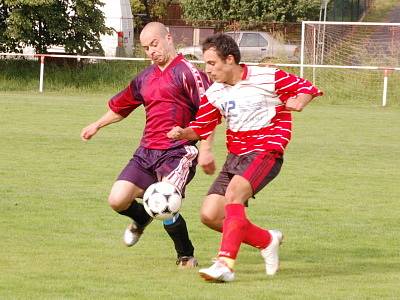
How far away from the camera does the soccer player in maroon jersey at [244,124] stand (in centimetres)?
711

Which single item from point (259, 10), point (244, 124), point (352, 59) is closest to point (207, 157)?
point (244, 124)

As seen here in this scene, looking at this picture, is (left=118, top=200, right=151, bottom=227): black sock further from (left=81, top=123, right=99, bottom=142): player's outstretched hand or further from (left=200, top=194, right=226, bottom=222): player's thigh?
(left=200, top=194, right=226, bottom=222): player's thigh

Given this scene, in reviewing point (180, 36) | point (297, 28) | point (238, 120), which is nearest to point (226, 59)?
point (238, 120)

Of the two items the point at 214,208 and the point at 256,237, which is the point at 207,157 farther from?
the point at 256,237

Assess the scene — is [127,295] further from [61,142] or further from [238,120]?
[61,142]

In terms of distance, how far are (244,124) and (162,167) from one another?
90cm

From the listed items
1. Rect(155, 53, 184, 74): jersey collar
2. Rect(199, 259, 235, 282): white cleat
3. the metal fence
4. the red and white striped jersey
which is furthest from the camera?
the metal fence

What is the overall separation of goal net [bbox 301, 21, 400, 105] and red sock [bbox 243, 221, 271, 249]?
2030 cm

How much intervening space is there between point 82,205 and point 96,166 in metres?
3.50

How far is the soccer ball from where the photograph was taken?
7535 millimetres

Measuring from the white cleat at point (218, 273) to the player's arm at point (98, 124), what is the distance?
1.64 metres

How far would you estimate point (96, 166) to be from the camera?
1425 cm

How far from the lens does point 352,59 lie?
3019 centimetres

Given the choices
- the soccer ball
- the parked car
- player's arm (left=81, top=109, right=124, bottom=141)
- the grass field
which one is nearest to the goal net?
the parked car
